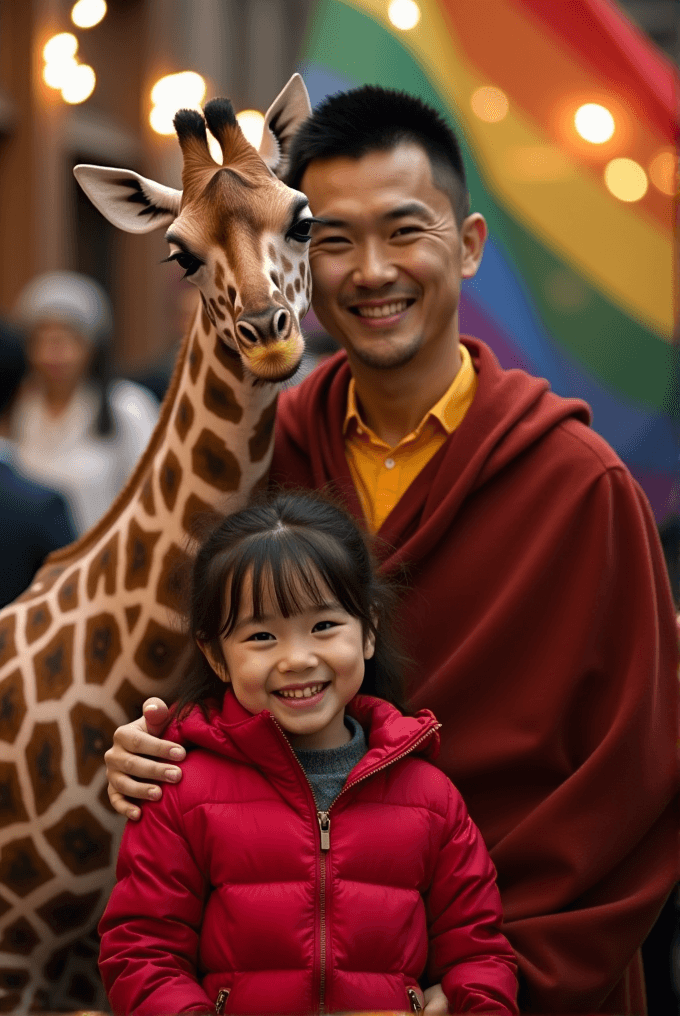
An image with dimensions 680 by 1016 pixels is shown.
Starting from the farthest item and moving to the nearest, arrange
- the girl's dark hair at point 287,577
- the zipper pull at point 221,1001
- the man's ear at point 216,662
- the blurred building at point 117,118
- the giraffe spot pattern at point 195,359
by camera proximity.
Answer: the blurred building at point 117,118 → the giraffe spot pattern at point 195,359 → the man's ear at point 216,662 → the girl's dark hair at point 287,577 → the zipper pull at point 221,1001

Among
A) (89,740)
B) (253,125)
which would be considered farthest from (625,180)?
(89,740)

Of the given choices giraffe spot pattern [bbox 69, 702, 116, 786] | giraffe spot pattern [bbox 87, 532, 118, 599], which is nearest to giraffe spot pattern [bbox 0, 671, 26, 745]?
giraffe spot pattern [bbox 69, 702, 116, 786]

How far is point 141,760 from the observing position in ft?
7.16

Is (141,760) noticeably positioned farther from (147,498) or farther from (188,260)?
(188,260)

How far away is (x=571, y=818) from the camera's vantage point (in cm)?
245

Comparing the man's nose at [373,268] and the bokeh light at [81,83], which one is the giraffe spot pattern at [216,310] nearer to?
the man's nose at [373,268]

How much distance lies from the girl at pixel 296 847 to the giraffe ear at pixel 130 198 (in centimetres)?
71

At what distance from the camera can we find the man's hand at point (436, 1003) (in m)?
2.07

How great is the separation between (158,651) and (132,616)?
9cm

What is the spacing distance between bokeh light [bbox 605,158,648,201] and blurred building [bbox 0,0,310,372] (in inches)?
138

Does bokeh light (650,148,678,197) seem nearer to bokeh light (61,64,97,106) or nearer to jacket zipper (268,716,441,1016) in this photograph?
bokeh light (61,64,97,106)

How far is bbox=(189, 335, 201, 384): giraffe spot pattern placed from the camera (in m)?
2.55

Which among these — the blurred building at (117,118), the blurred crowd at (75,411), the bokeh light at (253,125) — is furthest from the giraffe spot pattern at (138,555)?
the blurred building at (117,118)

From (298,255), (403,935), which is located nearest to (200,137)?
(298,255)
